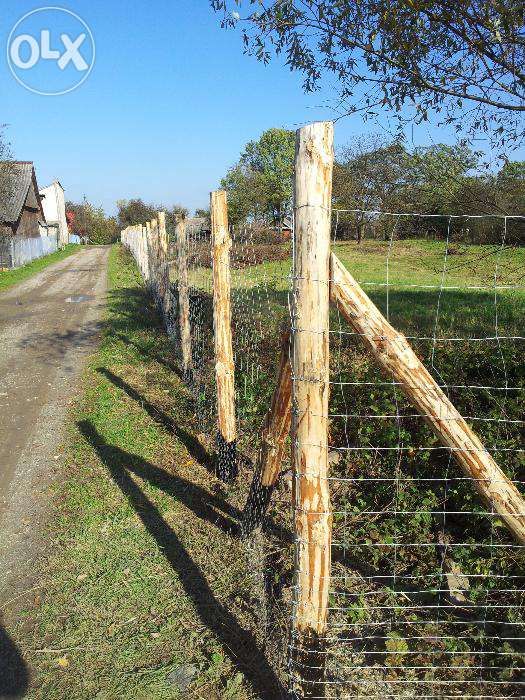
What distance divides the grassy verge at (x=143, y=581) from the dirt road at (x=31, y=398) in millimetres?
226

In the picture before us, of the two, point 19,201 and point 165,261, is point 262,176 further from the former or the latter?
point 165,261

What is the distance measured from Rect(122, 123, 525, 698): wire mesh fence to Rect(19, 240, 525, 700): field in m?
0.02

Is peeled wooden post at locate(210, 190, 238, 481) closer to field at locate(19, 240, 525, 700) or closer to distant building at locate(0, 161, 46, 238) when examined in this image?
field at locate(19, 240, 525, 700)

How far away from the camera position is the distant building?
25.7 metres

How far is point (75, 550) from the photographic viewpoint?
401 cm

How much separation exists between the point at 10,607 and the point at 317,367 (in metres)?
2.51

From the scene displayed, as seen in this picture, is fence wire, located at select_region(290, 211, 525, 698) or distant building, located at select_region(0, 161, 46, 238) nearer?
fence wire, located at select_region(290, 211, 525, 698)

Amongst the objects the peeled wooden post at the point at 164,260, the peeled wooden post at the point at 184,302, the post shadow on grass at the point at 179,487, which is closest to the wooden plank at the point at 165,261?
the peeled wooden post at the point at 164,260

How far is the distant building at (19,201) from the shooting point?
25.7 meters

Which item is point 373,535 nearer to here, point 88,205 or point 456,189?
point 456,189

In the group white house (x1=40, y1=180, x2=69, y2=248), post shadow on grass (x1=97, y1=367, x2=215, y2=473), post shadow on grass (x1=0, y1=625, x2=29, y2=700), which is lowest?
post shadow on grass (x1=0, y1=625, x2=29, y2=700)

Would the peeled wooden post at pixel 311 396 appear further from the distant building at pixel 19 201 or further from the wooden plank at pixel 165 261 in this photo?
the distant building at pixel 19 201

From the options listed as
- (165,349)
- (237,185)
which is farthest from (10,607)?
(237,185)

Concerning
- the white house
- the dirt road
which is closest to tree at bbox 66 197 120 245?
the white house
